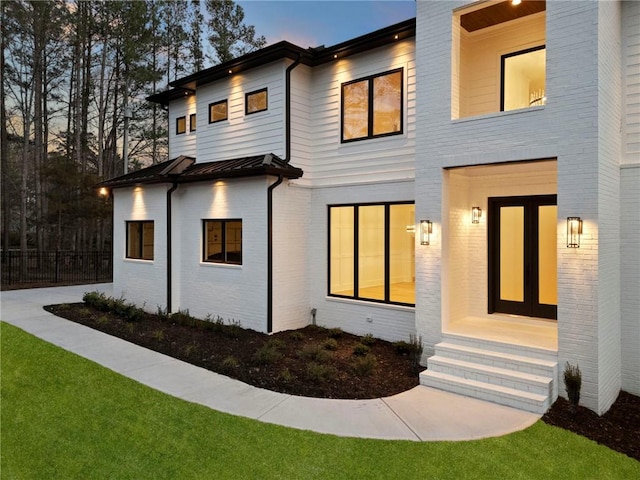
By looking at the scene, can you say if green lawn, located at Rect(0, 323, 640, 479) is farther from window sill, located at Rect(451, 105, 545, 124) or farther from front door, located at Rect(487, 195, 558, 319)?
window sill, located at Rect(451, 105, 545, 124)

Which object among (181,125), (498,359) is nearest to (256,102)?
(181,125)

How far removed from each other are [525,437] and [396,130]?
19.6 ft

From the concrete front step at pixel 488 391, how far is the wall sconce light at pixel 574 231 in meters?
2.06

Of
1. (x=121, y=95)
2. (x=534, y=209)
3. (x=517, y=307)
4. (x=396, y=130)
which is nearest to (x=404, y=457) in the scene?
(x=517, y=307)

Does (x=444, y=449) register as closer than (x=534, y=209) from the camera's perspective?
Yes

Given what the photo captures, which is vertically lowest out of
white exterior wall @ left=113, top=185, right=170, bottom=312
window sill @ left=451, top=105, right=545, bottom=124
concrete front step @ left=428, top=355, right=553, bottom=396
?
concrete front step @ left=428, top=355, right=553, bottom=396

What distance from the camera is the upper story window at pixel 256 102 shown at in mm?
10023

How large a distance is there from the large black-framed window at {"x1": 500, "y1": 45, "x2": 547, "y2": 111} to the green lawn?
5.48 metres

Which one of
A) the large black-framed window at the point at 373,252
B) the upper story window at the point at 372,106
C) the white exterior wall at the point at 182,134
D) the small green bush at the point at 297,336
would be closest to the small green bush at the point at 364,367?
the large black-framed window at the point at 373,252

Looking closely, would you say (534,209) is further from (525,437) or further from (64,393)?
(64,393)

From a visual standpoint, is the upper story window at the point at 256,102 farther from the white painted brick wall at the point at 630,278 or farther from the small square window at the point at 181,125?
the white painted brick wall at the point at 630,278

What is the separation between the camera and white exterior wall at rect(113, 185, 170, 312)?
11.1 m

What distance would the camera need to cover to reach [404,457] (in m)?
4.27

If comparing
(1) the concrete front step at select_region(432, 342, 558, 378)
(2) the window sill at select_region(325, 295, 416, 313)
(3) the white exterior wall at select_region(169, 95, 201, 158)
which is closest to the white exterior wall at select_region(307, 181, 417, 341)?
(2) the window sill at select_region(325, 295, 416, 313)
